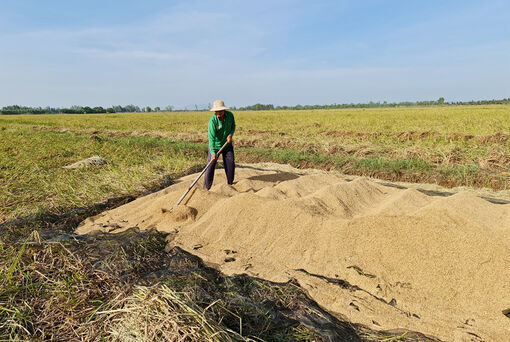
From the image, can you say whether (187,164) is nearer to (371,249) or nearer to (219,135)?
(219,135)

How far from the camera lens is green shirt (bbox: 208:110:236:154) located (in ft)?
12.9

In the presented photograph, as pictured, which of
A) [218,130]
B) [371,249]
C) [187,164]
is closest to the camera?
[371,249]

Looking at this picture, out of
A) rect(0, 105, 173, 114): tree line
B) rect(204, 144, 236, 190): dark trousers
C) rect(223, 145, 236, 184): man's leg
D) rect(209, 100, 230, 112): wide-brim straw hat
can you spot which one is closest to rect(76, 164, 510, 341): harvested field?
rect(204, 144, 236, 190): dark trousers

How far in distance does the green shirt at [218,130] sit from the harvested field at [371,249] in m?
0.82

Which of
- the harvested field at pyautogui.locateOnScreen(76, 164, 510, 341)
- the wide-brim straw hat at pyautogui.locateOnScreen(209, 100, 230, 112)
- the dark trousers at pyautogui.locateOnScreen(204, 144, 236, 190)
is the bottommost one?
the harvested field at pyautogui.locateOnScreen(76, 164, 510, 341)

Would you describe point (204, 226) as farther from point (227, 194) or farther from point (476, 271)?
point (476, 271)

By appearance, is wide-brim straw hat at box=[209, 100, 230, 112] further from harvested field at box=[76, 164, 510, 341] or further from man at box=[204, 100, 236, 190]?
harvested field at box=[76, 164, 510, 341]

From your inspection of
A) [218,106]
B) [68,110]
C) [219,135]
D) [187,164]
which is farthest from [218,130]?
[68,110]

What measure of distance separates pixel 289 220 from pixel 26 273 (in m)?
2.00

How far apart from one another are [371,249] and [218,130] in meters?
2.43

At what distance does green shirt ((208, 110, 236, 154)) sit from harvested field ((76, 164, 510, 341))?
32.4 inches

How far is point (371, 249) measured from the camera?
232cm

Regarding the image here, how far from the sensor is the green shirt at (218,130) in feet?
12.9

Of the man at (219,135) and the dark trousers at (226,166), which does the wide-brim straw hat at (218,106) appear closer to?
the man at (219,135)
